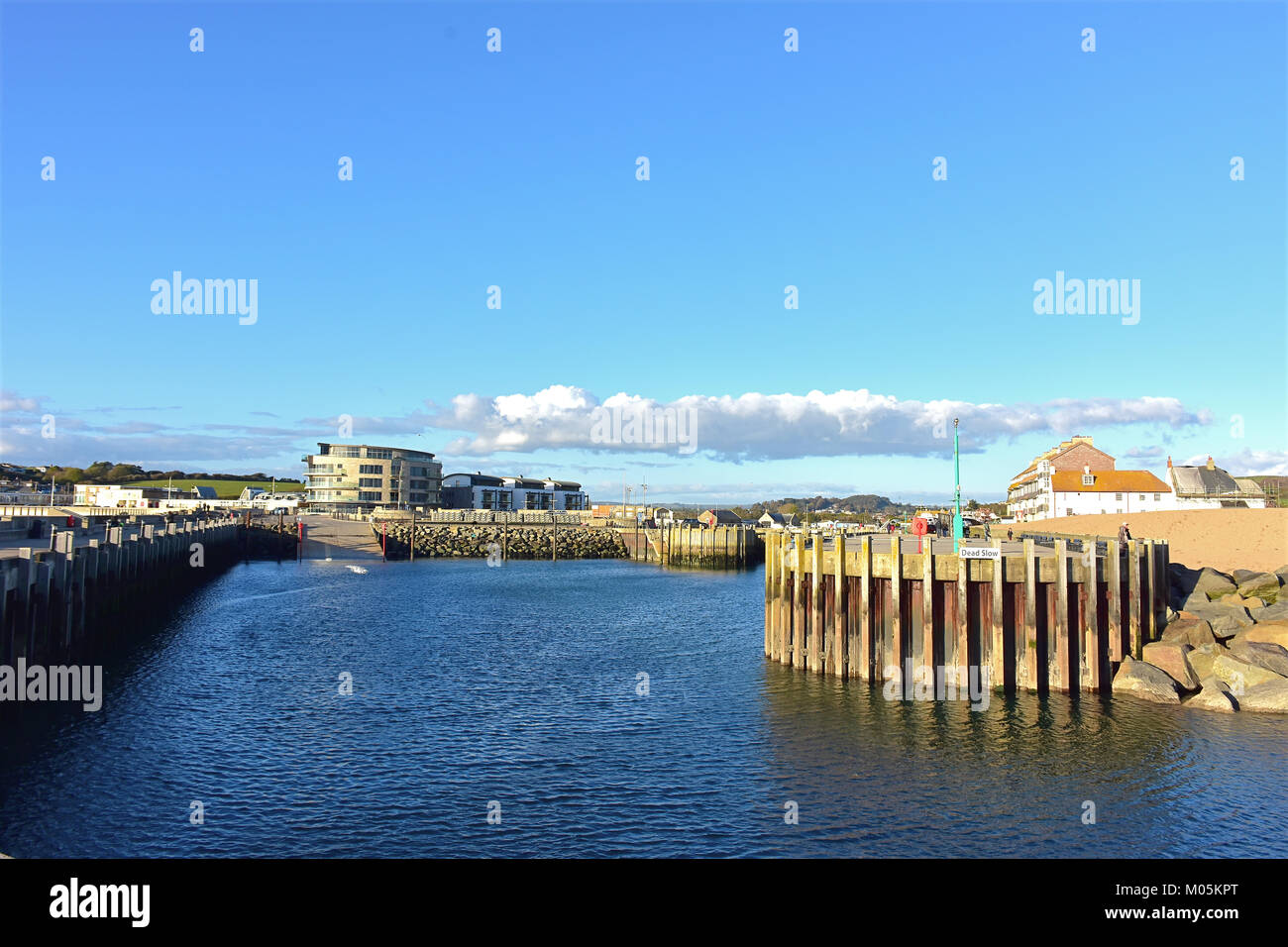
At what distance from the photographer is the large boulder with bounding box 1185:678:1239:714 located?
27538 millimetres

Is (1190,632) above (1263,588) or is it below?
below

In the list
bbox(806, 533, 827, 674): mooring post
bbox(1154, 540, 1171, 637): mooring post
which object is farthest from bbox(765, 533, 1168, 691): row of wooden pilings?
bbox(806, 533, 827, 674): mooring post

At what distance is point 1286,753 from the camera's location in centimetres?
2353

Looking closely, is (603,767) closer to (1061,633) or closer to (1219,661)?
(1061,633)

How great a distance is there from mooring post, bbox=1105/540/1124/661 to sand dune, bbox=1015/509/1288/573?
26.8 meters

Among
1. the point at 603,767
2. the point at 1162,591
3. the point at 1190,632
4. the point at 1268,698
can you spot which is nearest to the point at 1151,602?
the point at 1190,632

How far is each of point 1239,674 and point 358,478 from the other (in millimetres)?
166738

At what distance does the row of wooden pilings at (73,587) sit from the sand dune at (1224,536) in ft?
200

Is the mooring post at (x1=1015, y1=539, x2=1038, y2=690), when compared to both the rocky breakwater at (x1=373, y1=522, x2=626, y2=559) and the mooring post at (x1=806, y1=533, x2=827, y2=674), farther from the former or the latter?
the rocky breakwater at (x1=373, y1=522, x2=626, y2=559)

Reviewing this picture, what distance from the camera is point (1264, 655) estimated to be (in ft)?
94.5

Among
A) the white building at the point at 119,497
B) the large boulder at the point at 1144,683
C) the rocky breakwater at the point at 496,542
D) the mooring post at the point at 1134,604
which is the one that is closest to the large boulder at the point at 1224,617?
the mooring post at the point at 1134,604
